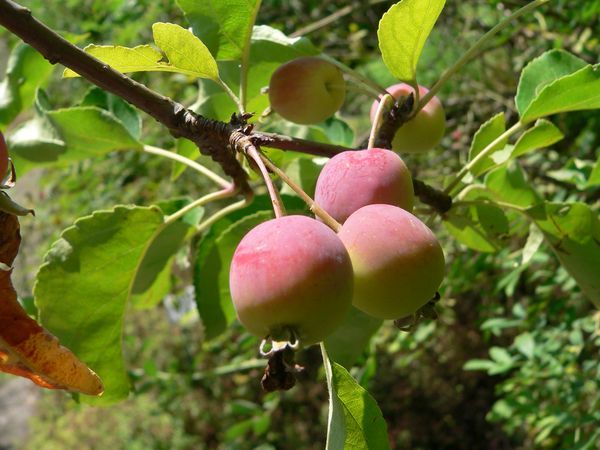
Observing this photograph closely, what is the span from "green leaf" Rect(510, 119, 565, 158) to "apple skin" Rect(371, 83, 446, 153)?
0.38 feet

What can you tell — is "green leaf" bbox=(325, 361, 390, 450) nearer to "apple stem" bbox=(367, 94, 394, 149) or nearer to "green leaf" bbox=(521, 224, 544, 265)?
"apple stem" bbox=(367, 94, 394, 149)

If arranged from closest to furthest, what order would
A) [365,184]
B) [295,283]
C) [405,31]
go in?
1. [295,283]
2. [365,184]
3. [405,31]

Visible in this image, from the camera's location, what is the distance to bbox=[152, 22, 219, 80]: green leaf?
0.60 m

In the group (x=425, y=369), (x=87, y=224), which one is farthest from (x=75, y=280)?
(x=425, y=369)

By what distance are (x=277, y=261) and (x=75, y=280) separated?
37cm

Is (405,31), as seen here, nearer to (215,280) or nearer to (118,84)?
(118,84)

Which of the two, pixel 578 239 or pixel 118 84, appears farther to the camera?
pixel 578 239

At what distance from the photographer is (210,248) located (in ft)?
2.88

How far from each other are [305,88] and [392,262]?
32 cm

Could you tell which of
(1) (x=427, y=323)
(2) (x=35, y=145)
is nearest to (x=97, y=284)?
(2) (x=35, y=145)

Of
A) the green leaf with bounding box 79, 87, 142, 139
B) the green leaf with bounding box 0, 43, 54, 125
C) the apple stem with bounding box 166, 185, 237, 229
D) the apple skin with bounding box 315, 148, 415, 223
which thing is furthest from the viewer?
the green leaf with bounding box 79, 87, 142, 139

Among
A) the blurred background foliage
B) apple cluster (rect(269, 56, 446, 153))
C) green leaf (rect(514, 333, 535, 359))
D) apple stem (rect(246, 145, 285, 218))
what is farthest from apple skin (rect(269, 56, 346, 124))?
green leaf (rect(514, 333, 535, 359))

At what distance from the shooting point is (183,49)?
2.06ft

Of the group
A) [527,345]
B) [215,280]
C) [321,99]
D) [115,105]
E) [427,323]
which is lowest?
[427,323]
